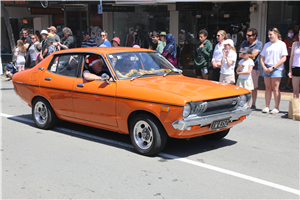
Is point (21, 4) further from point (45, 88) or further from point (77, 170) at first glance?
point (77, 170)

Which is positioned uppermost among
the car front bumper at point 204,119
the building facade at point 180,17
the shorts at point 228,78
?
the building facade at point 180,17

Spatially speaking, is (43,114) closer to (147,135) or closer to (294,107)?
(147,135)

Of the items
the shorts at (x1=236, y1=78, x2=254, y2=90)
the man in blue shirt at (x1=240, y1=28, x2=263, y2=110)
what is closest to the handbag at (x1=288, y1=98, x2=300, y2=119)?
the shorts at (x1=236, y1=78, x2=254, y2=90)

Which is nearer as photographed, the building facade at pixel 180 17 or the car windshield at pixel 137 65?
the car windshield at pixel 137 65

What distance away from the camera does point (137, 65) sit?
6297 mm

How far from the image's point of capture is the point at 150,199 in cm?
411

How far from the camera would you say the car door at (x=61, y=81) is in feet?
21.6

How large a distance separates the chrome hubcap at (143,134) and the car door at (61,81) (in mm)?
1543

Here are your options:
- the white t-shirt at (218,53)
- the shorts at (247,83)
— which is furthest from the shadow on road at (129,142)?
the white t-shirt at (218,53)

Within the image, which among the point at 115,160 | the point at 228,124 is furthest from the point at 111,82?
the point at 228,124

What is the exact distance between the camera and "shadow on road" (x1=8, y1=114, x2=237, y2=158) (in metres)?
5.90

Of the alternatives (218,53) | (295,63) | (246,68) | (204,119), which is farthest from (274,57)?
(204,119)

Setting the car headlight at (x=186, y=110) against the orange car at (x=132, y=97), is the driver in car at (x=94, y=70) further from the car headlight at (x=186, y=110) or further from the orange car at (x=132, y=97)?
the car headlight at (x=186, y=110)

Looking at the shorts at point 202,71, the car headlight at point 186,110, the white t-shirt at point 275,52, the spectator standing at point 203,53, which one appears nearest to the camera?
the car headlight at point 186,110
